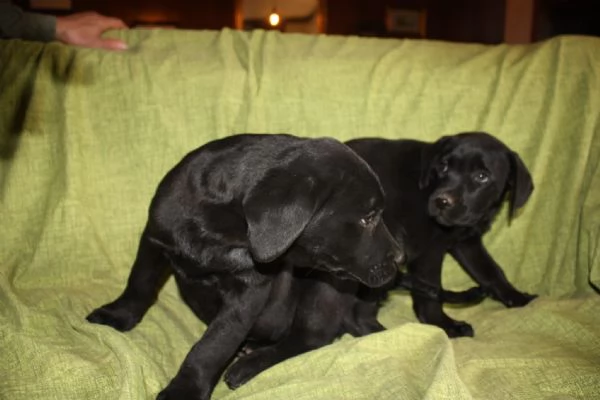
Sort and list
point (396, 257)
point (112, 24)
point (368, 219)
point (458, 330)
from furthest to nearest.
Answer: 1. point (112, 24)
2. point (458, 330)
3. point (396, 257)
4. point (368, 219)

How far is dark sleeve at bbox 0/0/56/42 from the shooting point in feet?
9.04

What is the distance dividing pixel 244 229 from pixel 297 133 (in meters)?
1.06

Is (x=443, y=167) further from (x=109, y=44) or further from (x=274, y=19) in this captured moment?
(x=274, y=19)

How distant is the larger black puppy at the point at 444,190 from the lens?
2.62m

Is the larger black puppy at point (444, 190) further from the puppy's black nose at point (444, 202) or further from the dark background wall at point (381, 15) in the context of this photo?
the dark background wall at point (381, 15)

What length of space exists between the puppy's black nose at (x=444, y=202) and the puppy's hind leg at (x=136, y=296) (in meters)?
1.19

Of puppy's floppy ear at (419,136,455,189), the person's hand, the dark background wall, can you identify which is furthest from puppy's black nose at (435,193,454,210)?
the dark background wall

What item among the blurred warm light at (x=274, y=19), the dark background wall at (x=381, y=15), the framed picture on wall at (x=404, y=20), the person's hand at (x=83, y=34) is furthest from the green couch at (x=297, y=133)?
the framed picture on wall at (x=404, y=20)

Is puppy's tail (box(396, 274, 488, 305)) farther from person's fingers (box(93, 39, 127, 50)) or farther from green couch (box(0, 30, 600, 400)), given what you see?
person's fingers (box(93, 39, 127, 50))

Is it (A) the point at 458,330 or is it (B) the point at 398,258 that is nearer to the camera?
(B) the point at 398,258

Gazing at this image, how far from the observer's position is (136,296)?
7.23 feet

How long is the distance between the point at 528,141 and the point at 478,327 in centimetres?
97

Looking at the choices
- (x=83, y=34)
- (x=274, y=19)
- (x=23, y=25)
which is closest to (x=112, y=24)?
(x=83, y=34)

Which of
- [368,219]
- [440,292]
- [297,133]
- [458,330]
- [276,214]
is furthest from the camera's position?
[297,133]
